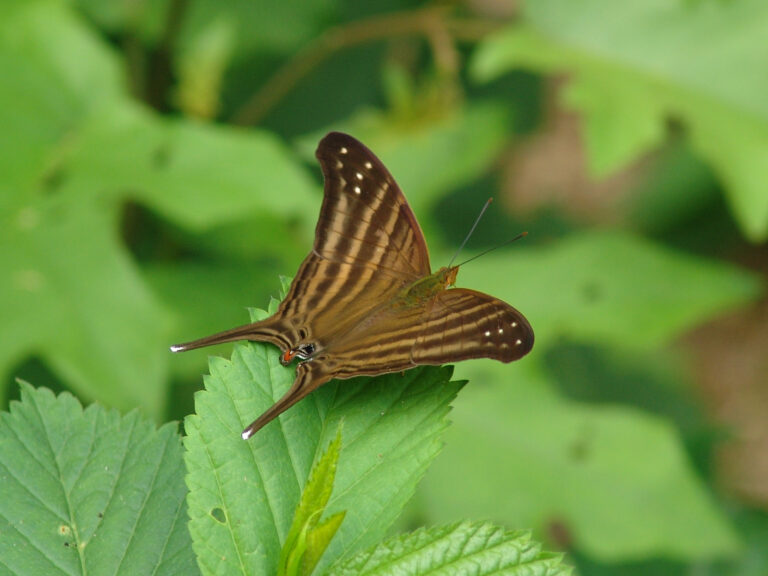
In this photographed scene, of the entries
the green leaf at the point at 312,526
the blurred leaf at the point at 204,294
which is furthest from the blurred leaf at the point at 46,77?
the green leaf at the point at 312,526

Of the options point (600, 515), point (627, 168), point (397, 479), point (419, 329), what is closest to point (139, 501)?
point (397, 479)

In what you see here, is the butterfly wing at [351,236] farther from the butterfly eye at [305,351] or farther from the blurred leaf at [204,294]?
the blurred leaf at [204,294]

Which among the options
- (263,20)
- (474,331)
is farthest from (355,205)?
(263,20)

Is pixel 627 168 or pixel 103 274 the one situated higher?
pixel 627 168

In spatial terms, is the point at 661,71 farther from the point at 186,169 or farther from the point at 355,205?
the point at 355,205

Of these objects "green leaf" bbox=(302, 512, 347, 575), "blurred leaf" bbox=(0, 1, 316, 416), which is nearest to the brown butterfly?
"green leaf" bbox=(302, 512, 347, 575)

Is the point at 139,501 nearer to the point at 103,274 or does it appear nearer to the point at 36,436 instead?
the point at 36,436
